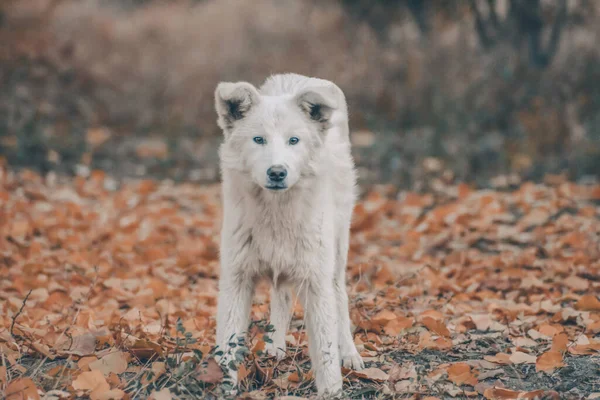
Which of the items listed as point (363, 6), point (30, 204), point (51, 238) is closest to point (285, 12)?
point (363, 6)

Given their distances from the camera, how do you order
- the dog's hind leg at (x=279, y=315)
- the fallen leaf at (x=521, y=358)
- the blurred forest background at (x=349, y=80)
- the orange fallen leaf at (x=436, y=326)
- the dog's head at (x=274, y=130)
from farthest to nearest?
the blurred forest background at (x=349, y=80) → the orange fallen leaf at (x=436, y=326) → the dog's hind leg at (x=279, y=315) → the fallen leaf at (x=521, y=358) → the dog's head at (x=274, y=130)

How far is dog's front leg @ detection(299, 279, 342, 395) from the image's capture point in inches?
158

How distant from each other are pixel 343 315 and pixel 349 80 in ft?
30.9

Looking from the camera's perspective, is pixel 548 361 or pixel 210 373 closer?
pixel 210 373

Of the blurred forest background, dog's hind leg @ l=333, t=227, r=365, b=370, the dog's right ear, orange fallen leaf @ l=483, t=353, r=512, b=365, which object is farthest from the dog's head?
the blurred forest background

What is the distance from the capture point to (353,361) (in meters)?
4.52

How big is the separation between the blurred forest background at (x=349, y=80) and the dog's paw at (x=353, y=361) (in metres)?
5.94

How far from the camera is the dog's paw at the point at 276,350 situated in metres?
4.50

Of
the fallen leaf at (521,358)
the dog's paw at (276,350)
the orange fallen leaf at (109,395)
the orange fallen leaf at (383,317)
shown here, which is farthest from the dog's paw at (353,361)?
the orange fallen leaf at (109,395)

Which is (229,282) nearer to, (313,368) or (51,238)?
(313,368)

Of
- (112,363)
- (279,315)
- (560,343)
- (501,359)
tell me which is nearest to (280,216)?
(279,315)

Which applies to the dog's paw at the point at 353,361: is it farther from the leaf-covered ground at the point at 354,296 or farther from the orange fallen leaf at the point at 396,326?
the orange fallen leaf at the point at 396,326

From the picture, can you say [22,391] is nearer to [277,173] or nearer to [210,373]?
[210,373]

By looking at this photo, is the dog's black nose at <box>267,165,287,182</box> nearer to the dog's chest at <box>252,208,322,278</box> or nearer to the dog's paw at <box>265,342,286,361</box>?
the dog's chest at <box>252,208,322,278</box>
